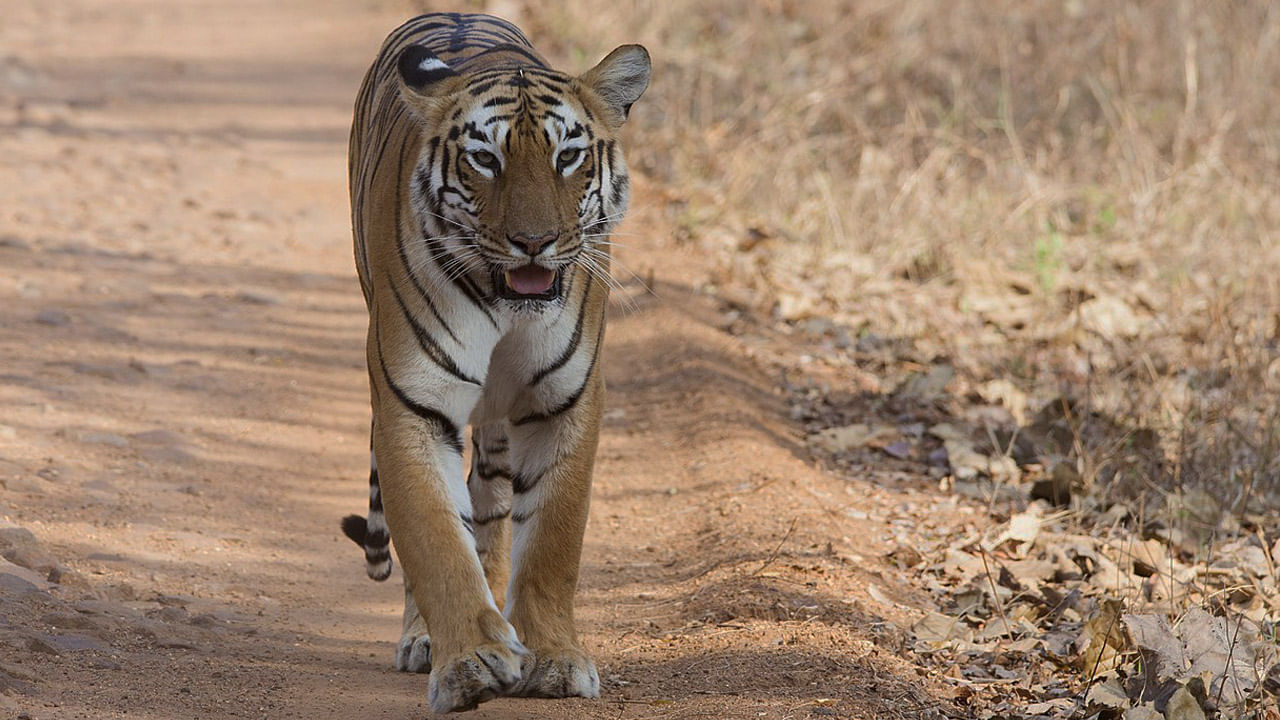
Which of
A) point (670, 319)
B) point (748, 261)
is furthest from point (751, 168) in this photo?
point (670, 319)

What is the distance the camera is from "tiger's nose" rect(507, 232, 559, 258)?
126 inches

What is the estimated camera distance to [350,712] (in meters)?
3.32

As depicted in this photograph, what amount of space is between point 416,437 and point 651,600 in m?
1.26

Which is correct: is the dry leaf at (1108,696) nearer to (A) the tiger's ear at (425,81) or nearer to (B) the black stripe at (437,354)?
(B) the black stripe at (437,354)

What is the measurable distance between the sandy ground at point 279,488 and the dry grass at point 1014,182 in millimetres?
727

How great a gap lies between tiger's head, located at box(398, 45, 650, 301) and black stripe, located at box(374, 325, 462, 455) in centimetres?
32

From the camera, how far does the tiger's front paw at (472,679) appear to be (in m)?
3.01

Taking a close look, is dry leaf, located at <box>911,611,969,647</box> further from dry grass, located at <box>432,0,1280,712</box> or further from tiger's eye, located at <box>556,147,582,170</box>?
tiger's eye, located at <box>556,147,582,170</box>

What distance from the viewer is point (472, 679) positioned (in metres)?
3.01

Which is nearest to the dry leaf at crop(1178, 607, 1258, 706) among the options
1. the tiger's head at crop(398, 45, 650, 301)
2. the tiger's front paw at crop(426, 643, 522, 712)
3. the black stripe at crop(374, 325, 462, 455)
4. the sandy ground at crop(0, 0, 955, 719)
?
the sandy ground at crop(0, 0, 955, 719)

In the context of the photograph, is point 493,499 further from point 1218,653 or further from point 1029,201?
point 1029,201

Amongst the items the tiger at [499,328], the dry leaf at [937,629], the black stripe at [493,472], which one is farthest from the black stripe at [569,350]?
the dry leaf at [937,629]

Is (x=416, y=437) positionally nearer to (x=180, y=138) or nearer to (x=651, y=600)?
(x=651, y=600)

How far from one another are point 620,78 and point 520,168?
1.52 feet
